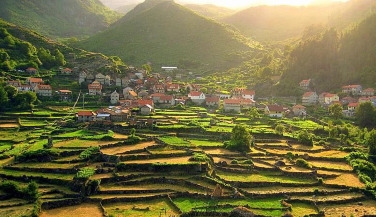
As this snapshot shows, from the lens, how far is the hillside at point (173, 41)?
12756cm

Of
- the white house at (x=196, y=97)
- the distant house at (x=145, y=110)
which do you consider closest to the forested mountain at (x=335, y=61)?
the white house at (x=196, y=97)

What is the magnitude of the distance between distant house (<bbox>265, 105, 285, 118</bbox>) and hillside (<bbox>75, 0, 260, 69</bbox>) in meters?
52.2

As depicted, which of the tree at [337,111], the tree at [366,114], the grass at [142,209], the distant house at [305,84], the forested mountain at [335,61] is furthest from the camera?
the distant house at [305,84]

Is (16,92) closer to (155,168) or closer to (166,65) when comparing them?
(155,168)

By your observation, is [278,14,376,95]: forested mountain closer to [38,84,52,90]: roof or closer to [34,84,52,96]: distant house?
[34,84,52,96]: distant house

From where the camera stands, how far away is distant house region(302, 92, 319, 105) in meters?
82.1

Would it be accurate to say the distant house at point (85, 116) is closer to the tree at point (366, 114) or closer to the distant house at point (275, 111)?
the distant house at point (275, 111)

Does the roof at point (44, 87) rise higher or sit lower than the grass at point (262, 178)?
A: higher

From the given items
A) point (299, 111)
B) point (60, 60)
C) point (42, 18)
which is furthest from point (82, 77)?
point (42, 18)

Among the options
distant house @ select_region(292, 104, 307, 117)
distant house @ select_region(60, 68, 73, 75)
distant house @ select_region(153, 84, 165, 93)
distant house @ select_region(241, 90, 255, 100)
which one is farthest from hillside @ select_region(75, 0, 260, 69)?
distant house @ select_region(292, 104, 307, 117)

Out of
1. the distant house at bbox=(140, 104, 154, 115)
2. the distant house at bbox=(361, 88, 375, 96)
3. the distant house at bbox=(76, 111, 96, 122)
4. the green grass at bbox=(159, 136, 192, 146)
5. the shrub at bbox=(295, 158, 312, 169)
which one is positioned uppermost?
the distant house at bbox=(361, 88, 375, 96)

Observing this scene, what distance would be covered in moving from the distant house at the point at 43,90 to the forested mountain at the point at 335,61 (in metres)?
50.7

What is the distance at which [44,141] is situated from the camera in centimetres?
4894

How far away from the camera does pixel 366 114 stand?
210 ft
